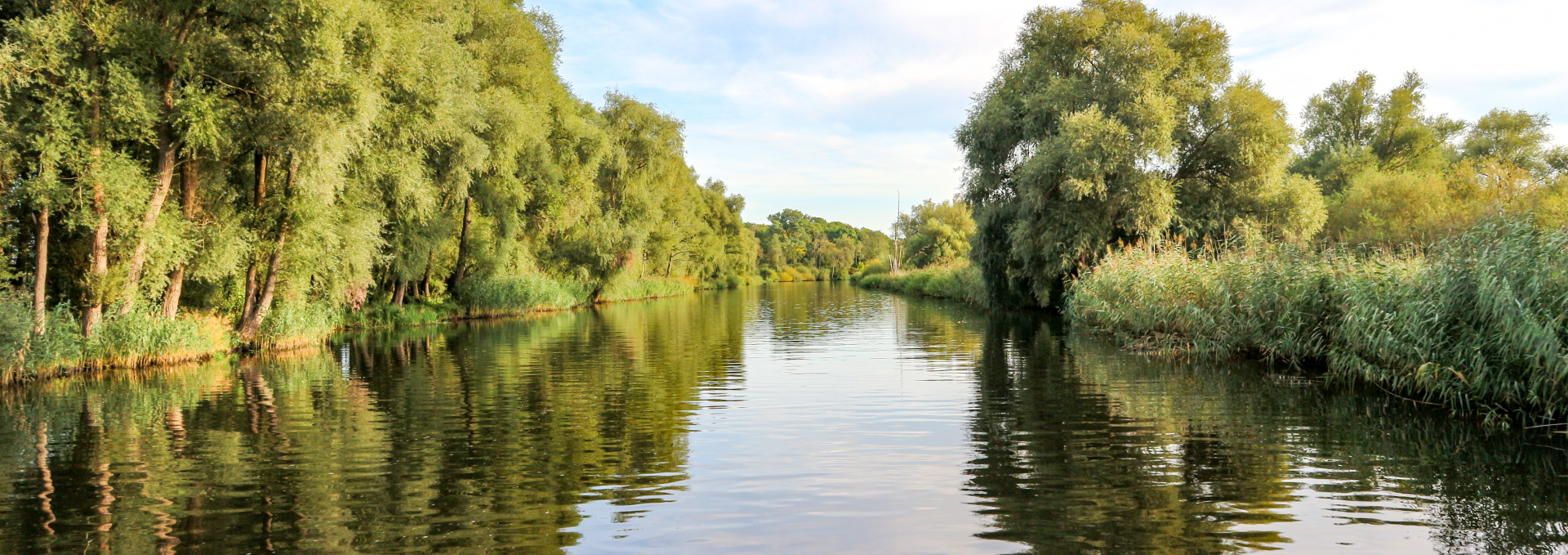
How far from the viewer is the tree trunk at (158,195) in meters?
15.9

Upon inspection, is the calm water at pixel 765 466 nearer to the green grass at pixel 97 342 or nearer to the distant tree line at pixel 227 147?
the green grass at pixel 97 342

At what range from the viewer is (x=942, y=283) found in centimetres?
5491

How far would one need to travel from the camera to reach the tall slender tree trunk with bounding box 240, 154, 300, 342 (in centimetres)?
1892

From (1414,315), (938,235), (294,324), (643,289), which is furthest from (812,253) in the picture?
(1414,315)

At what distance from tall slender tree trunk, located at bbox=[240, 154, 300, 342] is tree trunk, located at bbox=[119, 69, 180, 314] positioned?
7.61 ft

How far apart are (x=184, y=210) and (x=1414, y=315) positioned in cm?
2261

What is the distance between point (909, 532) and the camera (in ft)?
20.6

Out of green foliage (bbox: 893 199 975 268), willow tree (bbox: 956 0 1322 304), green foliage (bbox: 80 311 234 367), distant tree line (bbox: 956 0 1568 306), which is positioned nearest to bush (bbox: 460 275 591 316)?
green foliage (bbox: 80 311 234 367)

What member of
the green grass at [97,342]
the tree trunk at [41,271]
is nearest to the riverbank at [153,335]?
the green grass at [97,342]

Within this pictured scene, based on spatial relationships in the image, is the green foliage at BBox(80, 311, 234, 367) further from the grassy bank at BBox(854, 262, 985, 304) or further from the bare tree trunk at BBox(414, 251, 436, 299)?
the grassy bank at BBox(854, 262, 985, 304)

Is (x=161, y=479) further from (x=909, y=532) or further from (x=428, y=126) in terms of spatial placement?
(x=428, y=126)

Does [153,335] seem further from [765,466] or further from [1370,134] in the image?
[1370,134]

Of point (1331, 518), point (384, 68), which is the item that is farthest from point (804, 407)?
point (384, 68)

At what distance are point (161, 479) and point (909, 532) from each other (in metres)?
7.17
